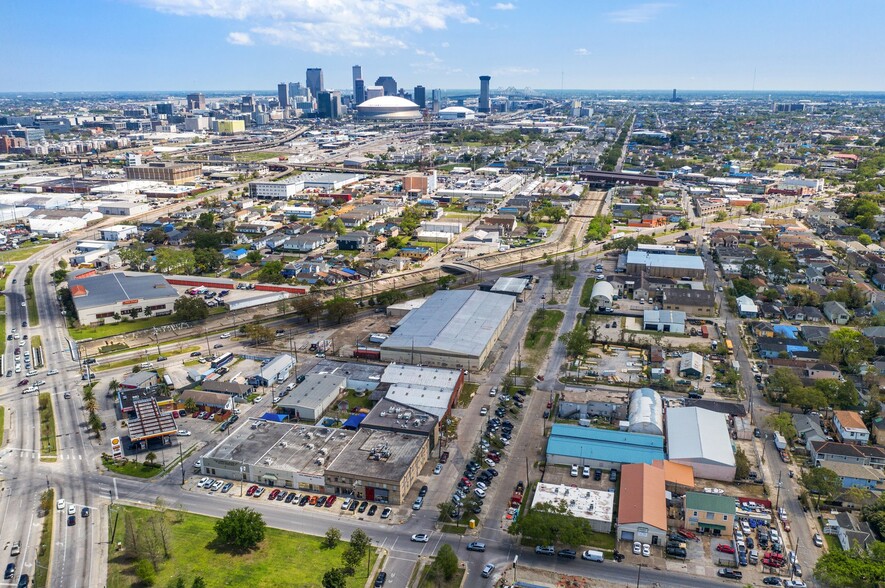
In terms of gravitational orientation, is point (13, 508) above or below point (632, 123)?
below

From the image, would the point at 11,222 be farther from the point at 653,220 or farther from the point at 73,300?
the point at 653,220

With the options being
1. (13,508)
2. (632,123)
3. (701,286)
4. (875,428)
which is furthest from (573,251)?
(632,123)

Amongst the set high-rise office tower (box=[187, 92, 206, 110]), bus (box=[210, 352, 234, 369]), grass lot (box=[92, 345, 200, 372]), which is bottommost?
grass lot (box=[92, 345, 200, 372])

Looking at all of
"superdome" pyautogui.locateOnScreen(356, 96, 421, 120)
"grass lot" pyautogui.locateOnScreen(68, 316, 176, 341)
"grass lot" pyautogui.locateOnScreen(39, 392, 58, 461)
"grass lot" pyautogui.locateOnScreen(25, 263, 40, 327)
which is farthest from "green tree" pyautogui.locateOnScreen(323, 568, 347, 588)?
"superdome" pyautogui.locateOnScreen(356, 96, 421, 120)

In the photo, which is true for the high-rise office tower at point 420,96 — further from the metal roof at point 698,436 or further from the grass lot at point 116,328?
the metal roof at point 698,436

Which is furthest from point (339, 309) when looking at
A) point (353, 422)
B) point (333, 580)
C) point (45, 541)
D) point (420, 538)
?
point (333, 580)

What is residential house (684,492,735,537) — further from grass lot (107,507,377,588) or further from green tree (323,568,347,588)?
green tree (323,568,347,588)
